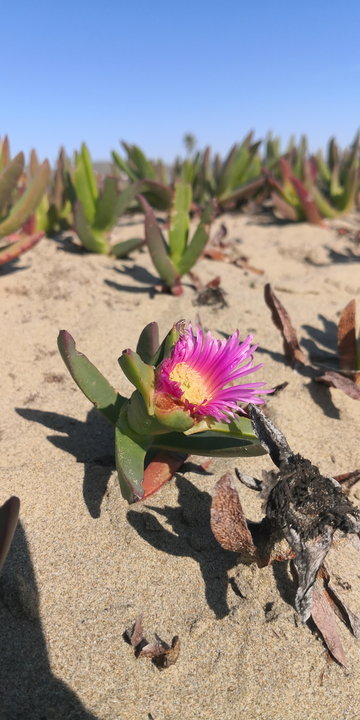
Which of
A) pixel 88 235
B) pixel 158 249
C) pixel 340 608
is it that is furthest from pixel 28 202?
pixel 340 608

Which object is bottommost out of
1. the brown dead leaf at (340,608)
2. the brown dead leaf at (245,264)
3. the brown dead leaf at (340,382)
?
the brown dead leaf at (340,608)

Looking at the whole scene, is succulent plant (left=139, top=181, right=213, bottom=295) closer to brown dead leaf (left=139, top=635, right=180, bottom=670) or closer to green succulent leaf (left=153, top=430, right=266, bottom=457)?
green succulent leaf (left=153, top=430, right=266, bottom=457)

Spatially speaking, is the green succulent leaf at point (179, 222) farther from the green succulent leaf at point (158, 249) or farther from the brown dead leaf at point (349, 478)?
the brown dead leaf at point (349, 478)

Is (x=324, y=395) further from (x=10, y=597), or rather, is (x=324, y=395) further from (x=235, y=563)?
(x=10, y=597)

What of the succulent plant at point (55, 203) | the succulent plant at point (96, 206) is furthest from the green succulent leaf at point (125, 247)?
Answer: the succulent plant at point (55, 203)

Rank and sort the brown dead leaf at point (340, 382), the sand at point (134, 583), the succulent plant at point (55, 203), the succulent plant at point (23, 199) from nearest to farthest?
the sand at point (134, 583) < the brown dead leaf at point (340, 382) < the succulent plant at point (23, 199) < the succulent plant at point (55, 203)

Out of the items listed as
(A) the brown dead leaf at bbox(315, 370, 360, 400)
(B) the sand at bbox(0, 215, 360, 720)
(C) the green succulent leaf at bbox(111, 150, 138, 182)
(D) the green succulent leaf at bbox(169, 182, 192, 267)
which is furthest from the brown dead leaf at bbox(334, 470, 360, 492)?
(C) the green succulent leaf at bbox(111, 150, 138, 182)

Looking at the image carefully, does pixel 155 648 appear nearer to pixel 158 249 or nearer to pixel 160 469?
pixel 160 469
